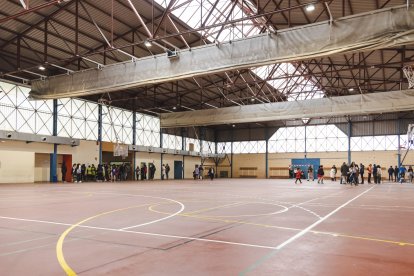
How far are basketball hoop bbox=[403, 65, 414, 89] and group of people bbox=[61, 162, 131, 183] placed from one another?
30767mm

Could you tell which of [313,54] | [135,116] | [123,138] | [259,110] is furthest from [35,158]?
[313,54]

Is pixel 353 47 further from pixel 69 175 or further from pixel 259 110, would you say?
pixel 69 175

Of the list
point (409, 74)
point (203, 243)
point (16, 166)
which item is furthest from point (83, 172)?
point (203, 243)

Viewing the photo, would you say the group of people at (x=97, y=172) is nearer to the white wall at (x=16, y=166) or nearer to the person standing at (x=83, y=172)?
the person standing at (x=83, y=172)

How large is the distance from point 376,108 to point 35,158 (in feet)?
108

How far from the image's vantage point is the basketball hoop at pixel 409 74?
27703 millimetres

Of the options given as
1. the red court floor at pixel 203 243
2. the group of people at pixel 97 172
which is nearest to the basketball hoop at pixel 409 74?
the red court floor at pixel 203 243

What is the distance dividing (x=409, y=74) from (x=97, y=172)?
31.9 meters

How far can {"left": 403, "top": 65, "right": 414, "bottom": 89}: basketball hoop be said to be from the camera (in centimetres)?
2770

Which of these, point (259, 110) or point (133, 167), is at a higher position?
point (259, 110)

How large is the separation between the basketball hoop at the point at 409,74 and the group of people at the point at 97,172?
1211 inches

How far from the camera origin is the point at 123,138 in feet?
148

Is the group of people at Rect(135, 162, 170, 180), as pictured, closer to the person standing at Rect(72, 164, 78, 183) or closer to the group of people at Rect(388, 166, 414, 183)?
the person standing at Rect(72, 164, 78, 183)

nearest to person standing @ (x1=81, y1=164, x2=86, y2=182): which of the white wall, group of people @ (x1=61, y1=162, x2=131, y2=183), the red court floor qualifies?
group of people @ (x1=61, y1=162, x2=131, y2=183)
